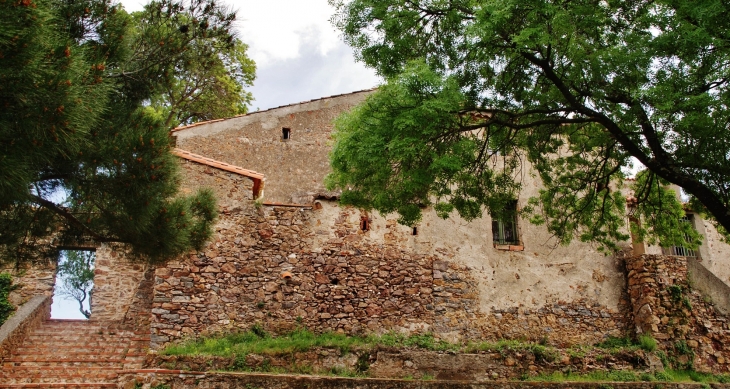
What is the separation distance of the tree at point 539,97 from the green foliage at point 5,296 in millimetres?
8767

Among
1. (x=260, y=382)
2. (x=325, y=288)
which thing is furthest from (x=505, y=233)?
(x=260, y=382)

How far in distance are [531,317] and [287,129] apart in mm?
7933

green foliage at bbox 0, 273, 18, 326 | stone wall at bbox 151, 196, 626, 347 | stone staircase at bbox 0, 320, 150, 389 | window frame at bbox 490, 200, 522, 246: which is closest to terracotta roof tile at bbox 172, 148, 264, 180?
stone wall at bbox 151, 196, 626, 347

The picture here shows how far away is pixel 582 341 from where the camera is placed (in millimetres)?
13578

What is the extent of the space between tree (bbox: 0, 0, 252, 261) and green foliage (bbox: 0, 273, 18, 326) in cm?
725

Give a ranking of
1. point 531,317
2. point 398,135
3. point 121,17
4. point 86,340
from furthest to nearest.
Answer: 1. point 531,317
2. point 86,340
3. point 398,135
4. point 121,17

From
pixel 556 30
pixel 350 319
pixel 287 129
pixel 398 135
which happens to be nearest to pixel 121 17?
pixel 398 135

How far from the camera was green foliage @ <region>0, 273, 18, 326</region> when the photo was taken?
42.2ft

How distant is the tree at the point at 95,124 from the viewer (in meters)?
4.52

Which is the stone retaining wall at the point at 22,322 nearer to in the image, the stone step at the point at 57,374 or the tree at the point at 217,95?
the stone step at the point at 57,374

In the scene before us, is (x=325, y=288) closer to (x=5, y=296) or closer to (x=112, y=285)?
(x=112, y=285)

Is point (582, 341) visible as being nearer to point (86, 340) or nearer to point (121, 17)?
point (86, 340)

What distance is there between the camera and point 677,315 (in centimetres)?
1370

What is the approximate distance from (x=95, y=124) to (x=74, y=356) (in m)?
7.07
